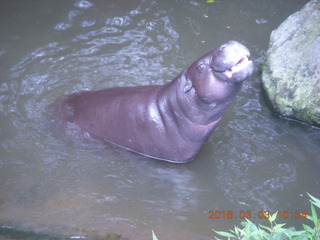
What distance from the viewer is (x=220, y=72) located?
5.50 metres

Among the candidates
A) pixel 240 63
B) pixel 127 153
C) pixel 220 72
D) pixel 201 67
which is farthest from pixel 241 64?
pixel 127 153

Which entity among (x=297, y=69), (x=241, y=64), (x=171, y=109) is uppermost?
(x=241, y=64)

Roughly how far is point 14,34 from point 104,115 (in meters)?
3.45

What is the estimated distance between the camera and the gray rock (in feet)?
22.5

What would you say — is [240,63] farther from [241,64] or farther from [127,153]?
[127,153]

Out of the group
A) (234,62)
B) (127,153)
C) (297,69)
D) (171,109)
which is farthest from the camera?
(297,69)

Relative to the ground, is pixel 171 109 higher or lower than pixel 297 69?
lower

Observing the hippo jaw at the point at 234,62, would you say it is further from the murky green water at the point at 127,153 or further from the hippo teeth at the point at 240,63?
the murky green water at the point at 127,153

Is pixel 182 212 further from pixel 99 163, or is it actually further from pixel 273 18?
pixel 273 18

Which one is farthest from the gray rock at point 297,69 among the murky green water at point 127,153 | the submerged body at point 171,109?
the submerged body at point 171,109

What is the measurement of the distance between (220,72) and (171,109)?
0.95 m

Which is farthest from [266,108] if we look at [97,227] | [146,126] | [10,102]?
[10,102]

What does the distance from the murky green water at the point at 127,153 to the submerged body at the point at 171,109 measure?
0.27 meters
